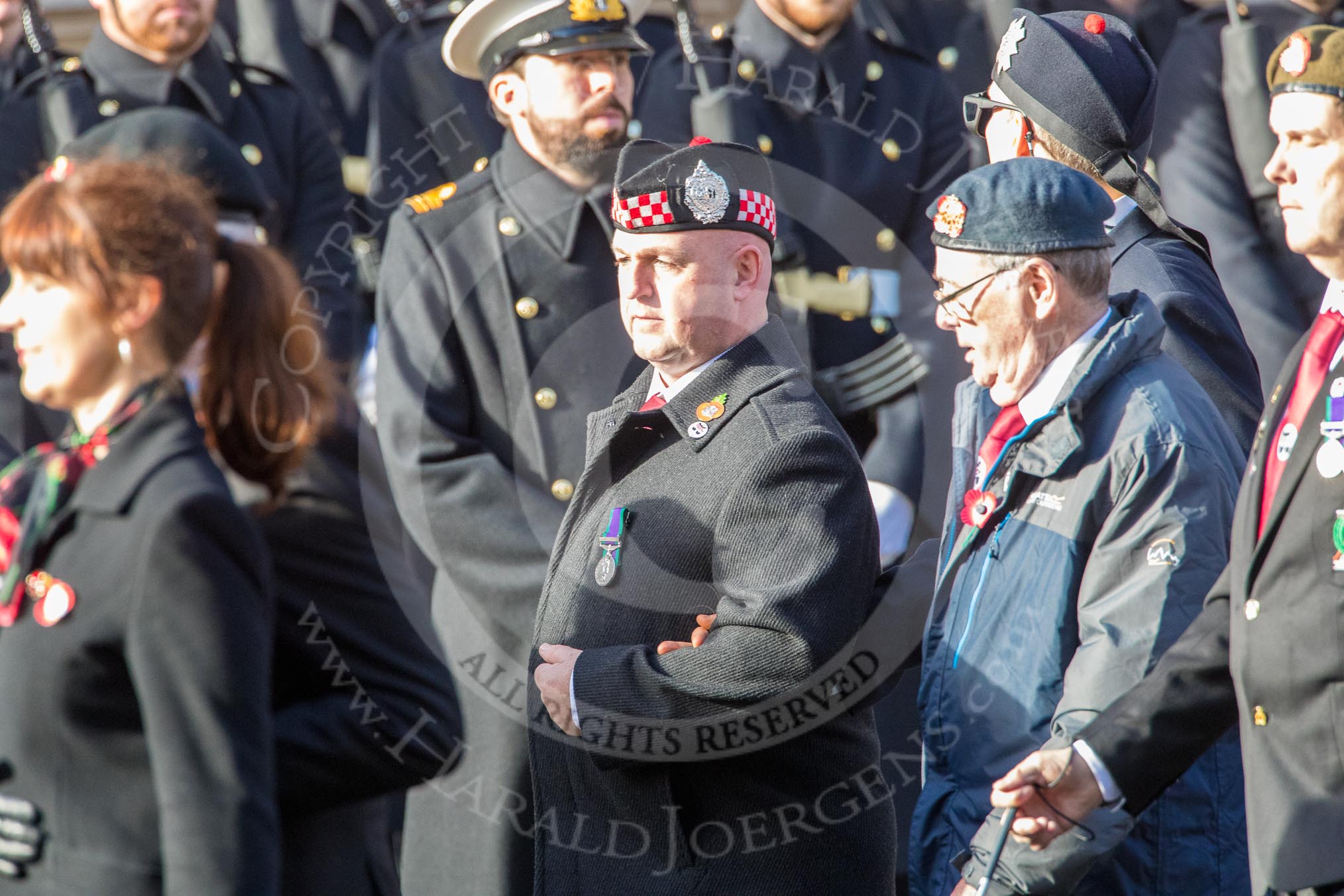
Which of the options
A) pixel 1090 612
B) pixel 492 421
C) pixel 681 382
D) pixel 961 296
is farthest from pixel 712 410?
pixel 492 421

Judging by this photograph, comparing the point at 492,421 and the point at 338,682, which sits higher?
the point at 338,682

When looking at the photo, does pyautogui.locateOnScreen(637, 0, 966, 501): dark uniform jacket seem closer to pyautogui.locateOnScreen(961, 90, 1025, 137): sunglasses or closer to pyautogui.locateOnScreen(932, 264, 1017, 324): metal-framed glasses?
pyautogui.locateOnScreen(961, 90, 1025, 137): sunglasses

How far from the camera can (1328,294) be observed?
2.90 metres

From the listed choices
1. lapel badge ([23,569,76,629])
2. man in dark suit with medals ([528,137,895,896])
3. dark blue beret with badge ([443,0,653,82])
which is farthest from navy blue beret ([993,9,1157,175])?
lapel badge ([23,569,76,629])

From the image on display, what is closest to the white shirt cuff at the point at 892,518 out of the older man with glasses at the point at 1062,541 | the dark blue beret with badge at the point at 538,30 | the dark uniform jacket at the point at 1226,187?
the dark blue beret with badge at the point at 538,30

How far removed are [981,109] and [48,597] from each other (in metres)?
2.36

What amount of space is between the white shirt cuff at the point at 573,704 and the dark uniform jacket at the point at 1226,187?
11.6ft

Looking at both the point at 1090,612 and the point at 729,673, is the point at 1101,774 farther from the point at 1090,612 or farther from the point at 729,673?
the point at 729,673

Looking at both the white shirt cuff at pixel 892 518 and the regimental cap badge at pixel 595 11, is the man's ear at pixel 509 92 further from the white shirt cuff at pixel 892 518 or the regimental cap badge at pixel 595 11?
the white shirt cuff at pixel 892 518

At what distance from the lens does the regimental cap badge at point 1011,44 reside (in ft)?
13.5

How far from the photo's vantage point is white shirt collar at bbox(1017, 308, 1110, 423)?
323 cm

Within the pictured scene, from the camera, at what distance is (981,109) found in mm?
4156

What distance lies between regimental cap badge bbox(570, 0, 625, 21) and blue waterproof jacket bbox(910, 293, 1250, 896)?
1.88 metres

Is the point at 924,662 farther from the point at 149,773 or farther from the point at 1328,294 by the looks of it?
the point at 149,773
